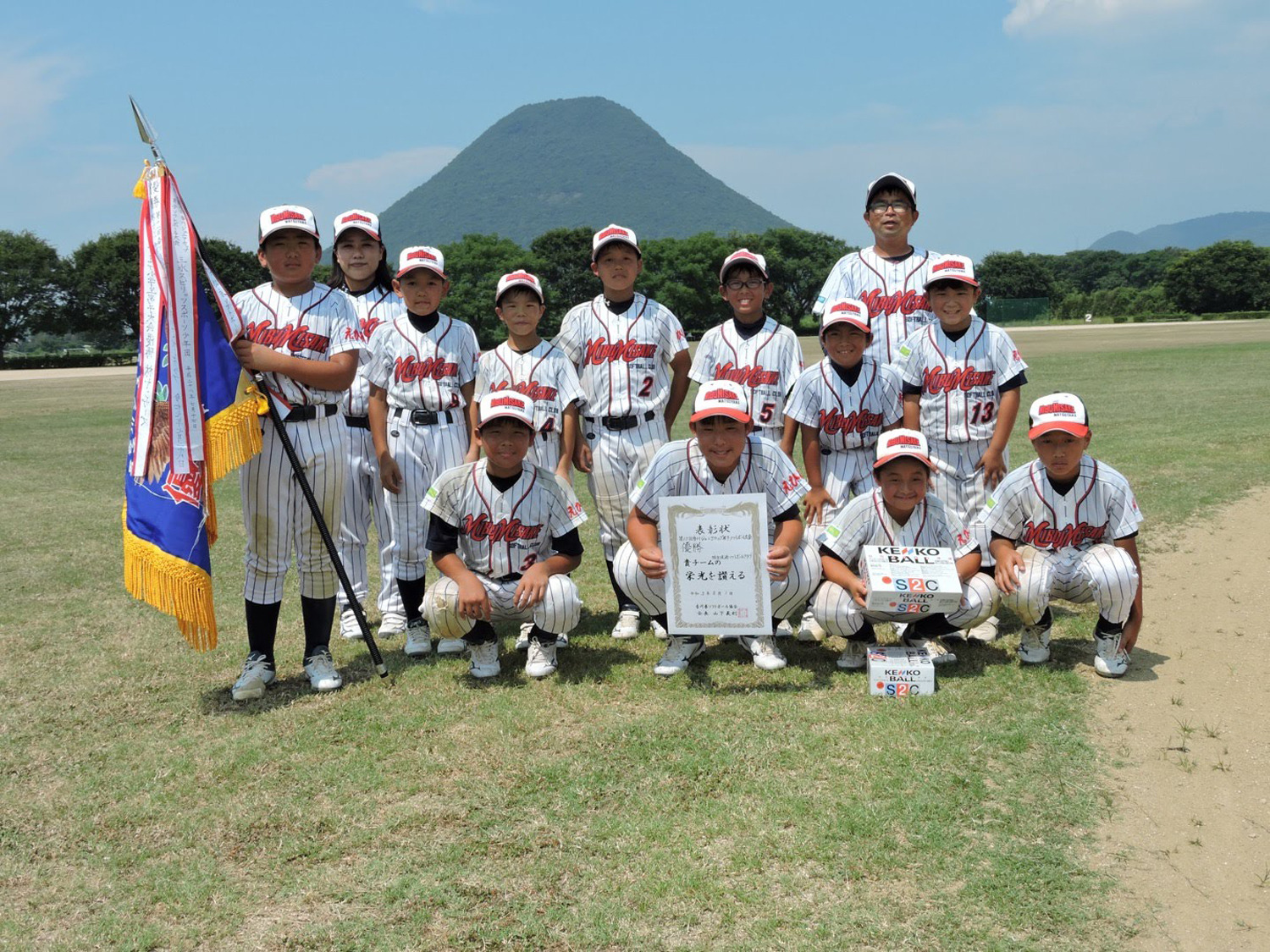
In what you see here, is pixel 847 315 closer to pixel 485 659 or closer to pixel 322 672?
pixel 485 659

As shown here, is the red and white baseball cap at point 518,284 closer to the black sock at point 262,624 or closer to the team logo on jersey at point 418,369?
the team logo on jersey at point 418,369

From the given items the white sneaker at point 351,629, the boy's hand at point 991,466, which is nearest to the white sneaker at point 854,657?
the boy's hand at point 991,466

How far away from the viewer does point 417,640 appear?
576cm

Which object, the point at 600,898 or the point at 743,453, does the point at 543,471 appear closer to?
the point at 743,453

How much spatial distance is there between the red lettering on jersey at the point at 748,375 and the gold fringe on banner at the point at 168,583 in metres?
3.09

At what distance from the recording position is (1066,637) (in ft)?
18.4

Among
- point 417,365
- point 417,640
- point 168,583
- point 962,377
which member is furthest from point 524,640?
point 962,377

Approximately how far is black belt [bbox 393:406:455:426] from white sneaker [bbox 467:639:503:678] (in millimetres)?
1416

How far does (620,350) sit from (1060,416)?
246cm

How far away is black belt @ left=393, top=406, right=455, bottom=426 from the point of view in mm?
5824

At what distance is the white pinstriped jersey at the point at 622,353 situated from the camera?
587 centimetres

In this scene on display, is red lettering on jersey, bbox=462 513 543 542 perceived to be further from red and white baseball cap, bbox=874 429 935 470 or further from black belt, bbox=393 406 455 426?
red and white baseball cap, bbox=874 429 935 470

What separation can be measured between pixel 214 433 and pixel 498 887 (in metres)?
2.67

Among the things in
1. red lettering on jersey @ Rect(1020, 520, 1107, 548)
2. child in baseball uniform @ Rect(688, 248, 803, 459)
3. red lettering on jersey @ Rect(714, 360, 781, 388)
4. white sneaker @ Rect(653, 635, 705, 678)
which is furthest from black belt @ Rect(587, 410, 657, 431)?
red lettering on jersey @ Rect(1020, 520, 1107, 548)
